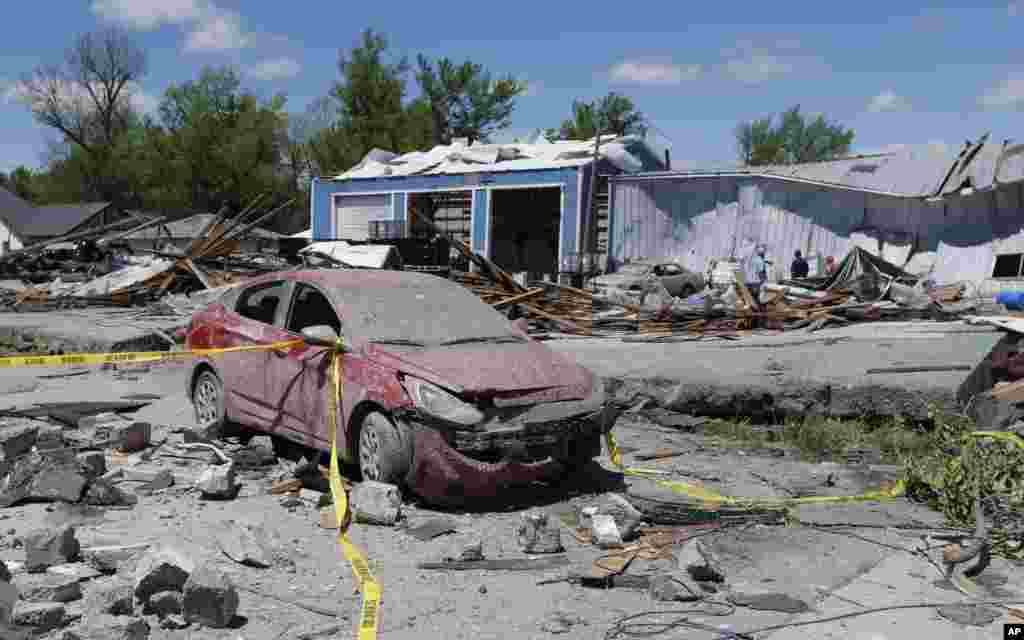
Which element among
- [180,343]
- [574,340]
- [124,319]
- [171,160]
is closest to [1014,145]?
[574,340]

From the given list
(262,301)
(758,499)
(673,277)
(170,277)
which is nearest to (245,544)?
(262,301)

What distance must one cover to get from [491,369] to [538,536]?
4.21 feet

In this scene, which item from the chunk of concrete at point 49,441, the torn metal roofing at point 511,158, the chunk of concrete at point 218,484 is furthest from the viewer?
the torn metal roofing at point 511,158

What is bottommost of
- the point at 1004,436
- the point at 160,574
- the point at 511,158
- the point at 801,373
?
the point at 160,574

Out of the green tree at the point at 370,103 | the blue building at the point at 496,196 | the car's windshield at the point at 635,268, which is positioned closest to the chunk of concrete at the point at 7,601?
the car's windshield at the point at 635,268

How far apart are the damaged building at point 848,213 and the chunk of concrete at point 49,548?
1835 cm

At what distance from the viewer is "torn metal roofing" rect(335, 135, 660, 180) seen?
88.3 feet

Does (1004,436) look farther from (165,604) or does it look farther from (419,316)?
(165,604)

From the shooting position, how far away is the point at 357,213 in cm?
3117

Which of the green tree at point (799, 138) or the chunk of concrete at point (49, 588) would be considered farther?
the green tree at point (799, 138)

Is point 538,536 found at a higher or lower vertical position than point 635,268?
lower

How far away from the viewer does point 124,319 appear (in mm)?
16969

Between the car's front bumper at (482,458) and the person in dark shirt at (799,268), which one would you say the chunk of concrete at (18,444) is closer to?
the car's front bumper at (482,458)

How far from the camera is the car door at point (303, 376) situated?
6.61 metres
